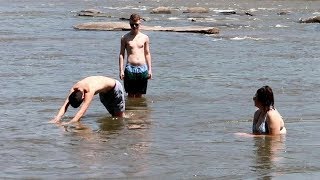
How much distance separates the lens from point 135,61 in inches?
527

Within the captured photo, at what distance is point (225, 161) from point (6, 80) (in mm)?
7840

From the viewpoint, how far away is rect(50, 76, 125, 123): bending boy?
1050 cm

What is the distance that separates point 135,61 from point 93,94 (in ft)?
8.85

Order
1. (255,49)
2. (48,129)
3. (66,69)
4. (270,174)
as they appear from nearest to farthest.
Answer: (270,174), (48,129), (66,69), (255,49)

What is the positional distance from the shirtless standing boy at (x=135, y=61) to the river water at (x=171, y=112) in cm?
32

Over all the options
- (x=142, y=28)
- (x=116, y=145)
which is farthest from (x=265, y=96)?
(x=142, y=28)

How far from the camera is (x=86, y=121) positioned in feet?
37.2

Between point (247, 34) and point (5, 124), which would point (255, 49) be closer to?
point (247, 34)

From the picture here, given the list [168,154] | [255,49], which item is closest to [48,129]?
[168,154]

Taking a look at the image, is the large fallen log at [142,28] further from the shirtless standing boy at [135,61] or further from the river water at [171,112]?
the shirtless standing boy at [135,61]

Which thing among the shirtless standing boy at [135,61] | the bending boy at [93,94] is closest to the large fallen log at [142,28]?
the shirtless standing boy at [135,61]

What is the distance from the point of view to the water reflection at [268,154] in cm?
820

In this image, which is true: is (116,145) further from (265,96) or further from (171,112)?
(171,112)

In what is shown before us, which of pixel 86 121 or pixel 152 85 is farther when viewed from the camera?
pixel 152 85
